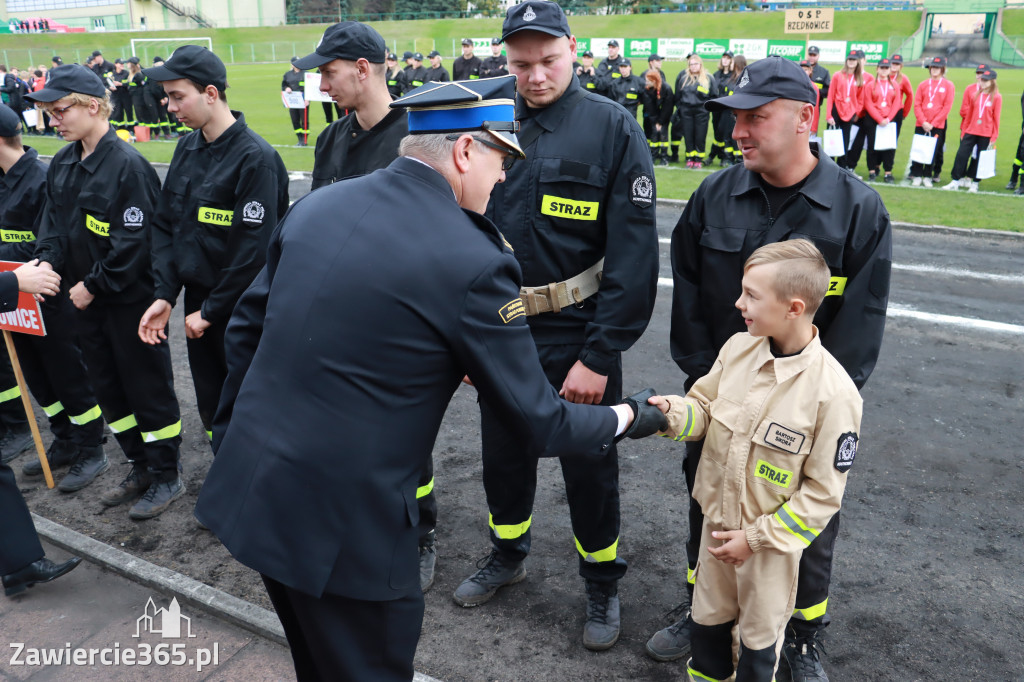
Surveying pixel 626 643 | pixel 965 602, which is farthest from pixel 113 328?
Result: pixel 965 602

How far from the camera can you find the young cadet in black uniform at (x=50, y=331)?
5.27 metres

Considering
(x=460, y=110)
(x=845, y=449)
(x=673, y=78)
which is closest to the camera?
(x=460, y=110)

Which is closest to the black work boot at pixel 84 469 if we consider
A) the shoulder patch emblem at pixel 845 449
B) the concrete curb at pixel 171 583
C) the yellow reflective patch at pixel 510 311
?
the concrete curb at pixel 171 583

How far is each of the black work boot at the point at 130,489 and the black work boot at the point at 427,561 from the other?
205 cm

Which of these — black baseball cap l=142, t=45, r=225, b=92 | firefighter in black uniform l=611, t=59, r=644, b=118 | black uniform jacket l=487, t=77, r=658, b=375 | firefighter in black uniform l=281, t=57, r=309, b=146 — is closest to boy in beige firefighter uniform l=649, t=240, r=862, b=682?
black uniform jacket l=487, t=77, r=658, b=375

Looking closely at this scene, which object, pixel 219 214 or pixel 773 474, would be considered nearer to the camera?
pixel 773 474

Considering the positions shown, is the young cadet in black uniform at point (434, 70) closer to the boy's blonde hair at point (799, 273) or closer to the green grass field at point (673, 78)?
the green grass field at point (673, 78)

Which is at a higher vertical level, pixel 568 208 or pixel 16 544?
pixel 568 208

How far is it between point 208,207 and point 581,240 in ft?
6.83

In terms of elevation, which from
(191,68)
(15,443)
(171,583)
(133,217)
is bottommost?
(15,443)

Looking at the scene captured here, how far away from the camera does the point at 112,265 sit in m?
4.56

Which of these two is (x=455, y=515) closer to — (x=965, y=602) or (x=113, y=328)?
(x=113, y=328)

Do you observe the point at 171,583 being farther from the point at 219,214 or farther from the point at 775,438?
the point at 775,438

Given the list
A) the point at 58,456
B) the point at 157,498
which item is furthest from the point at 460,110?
the point at 58,456
